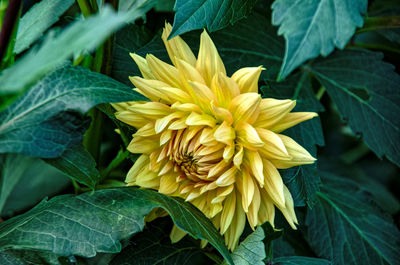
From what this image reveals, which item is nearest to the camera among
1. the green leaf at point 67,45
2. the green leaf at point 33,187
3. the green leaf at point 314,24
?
the green leaf at point 67,45

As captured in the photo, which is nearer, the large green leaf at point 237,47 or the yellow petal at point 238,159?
the yellow petal at point 238,159

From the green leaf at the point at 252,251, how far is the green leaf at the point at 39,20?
48cm

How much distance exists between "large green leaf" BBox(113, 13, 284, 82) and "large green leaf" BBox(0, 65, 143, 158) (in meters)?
0.18

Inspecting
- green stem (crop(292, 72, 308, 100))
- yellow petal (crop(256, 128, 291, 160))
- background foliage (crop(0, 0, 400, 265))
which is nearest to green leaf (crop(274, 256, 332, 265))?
background foliage (crop(0, 0, 400, 265))

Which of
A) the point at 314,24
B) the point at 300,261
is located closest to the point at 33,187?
the point at 300,261

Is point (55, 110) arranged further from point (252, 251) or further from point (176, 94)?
point (252, 251)

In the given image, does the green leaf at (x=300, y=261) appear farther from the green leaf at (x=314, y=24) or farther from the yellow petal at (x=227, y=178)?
the green leaf at (x=314, y=24)

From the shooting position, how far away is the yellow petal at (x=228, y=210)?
0.66 m

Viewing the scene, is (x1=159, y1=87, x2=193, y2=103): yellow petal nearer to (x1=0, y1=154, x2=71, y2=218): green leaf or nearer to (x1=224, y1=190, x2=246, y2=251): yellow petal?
(x1=224, y1=190, x2=246, y2=251): yellow petal

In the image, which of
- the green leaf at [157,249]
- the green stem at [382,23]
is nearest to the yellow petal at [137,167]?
the green leaf at [157,249]

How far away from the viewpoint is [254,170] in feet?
2.03

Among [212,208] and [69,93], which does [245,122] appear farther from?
[69,93]

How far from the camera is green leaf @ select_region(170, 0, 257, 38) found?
0.62 m

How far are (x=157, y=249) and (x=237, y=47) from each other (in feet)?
1.35
